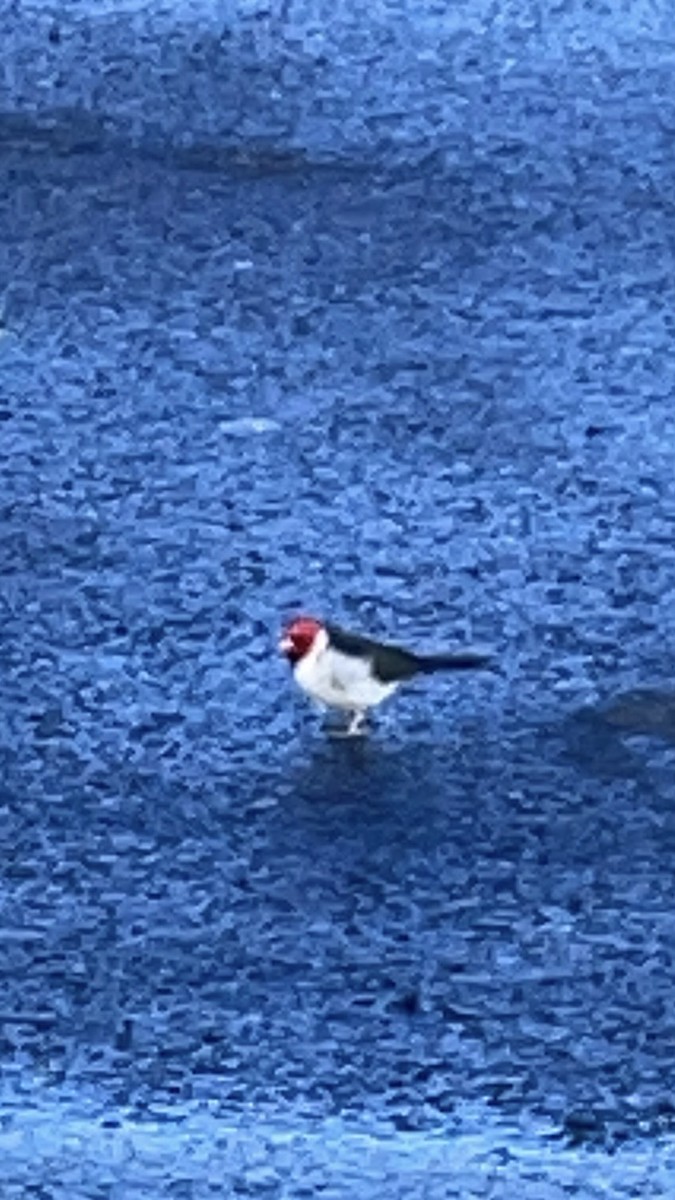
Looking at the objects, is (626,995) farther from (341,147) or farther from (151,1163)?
(341,147)

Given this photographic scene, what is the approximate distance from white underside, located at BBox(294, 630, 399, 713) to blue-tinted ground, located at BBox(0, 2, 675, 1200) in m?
0.10

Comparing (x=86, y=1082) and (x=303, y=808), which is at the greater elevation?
(x=303, y=808)

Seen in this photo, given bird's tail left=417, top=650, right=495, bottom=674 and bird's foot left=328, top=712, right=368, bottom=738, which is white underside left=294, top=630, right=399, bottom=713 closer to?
bird's foot left=328, top=712, right=368, bottom=738

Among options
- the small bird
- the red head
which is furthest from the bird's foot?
the red head

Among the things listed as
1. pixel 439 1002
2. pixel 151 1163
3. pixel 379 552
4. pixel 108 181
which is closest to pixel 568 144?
pixel 108 181

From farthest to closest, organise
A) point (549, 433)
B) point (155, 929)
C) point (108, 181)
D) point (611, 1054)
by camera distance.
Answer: point (108, 181) → point (549, 433) → point (155, 929) → point (611, 1054)

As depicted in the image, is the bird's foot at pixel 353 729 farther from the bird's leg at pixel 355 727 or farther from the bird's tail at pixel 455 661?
the bird's tail at pixel 455 661

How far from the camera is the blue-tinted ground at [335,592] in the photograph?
16.4 ft

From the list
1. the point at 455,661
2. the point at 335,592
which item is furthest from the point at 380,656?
the point at 335,592

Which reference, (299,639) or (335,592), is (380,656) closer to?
(299,639)

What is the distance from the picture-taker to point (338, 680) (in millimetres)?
5828

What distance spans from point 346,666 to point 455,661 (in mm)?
363

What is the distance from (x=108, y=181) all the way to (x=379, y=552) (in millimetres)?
2081

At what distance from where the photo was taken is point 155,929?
5391 mm
